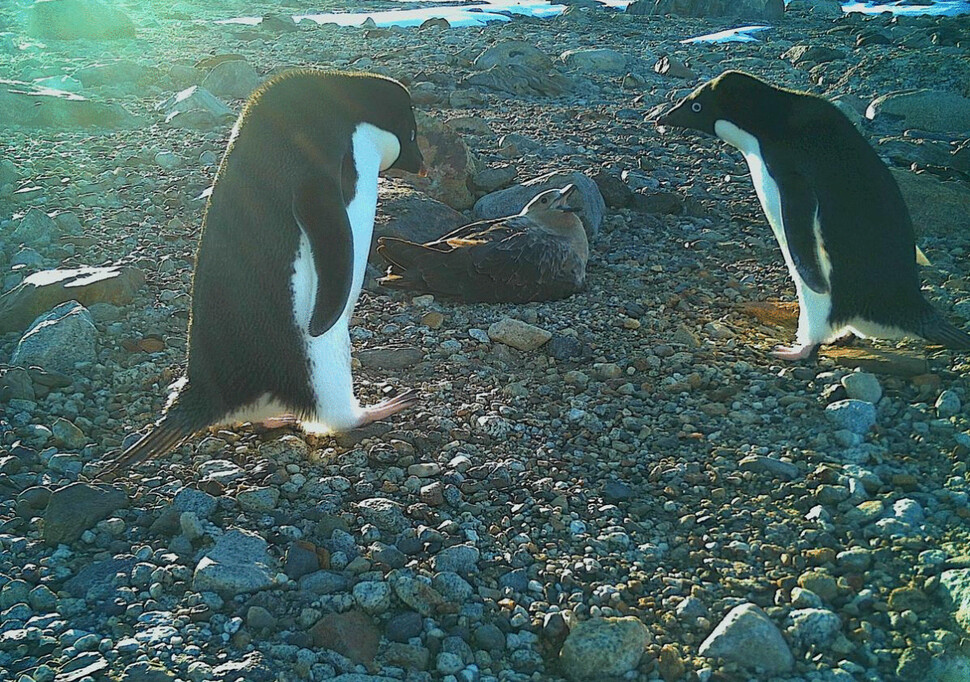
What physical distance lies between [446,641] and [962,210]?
4.35 meters

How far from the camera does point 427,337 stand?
3.68 m

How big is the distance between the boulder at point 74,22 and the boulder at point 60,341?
1046cm

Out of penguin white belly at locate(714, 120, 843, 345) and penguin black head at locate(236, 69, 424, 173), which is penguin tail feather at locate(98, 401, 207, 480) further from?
penguin white belly at locate(714, 120, 843, 345)

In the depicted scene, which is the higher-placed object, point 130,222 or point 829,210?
point 829,210

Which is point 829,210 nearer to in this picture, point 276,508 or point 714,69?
point 276,508

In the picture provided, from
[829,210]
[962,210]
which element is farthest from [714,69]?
[829,210]

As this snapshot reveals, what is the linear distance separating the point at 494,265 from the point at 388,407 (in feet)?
3.99

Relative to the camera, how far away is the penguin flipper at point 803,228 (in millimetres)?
3488

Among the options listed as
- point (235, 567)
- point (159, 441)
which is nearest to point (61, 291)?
point (159, 441)

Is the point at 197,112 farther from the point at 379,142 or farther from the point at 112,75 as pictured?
the point at 379,142

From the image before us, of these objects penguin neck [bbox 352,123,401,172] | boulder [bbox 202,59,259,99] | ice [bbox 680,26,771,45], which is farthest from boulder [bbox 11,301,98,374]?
ice [bbox 680,26,771,45]

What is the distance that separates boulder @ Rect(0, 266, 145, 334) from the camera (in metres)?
3.43

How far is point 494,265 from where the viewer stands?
4012 millimetres

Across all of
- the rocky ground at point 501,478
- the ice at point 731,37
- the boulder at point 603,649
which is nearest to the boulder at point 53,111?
the rocky ground at point 501,478
